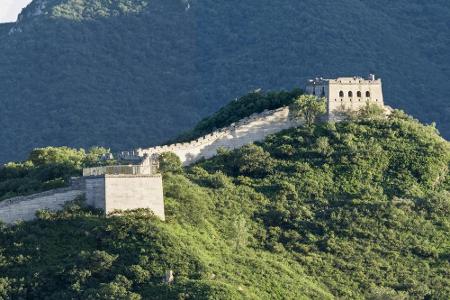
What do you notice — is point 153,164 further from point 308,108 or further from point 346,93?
point 346,93

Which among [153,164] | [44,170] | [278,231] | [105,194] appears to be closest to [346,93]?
[278,231]

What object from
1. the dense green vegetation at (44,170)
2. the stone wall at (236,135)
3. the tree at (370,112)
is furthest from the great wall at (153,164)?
the dense green vegetation at (44,170)

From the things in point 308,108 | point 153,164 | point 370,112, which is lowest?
point 153,164

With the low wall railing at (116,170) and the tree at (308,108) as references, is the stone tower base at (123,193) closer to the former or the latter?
the low wall railing at (116,170)

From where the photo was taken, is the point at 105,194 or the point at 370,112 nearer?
the point at 105,194

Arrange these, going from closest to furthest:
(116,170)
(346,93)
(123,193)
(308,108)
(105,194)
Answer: (105,194), (123,193), (116,170), (308,108), (346,93)

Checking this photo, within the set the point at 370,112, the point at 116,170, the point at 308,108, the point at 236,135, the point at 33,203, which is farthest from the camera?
the point at 370,112
